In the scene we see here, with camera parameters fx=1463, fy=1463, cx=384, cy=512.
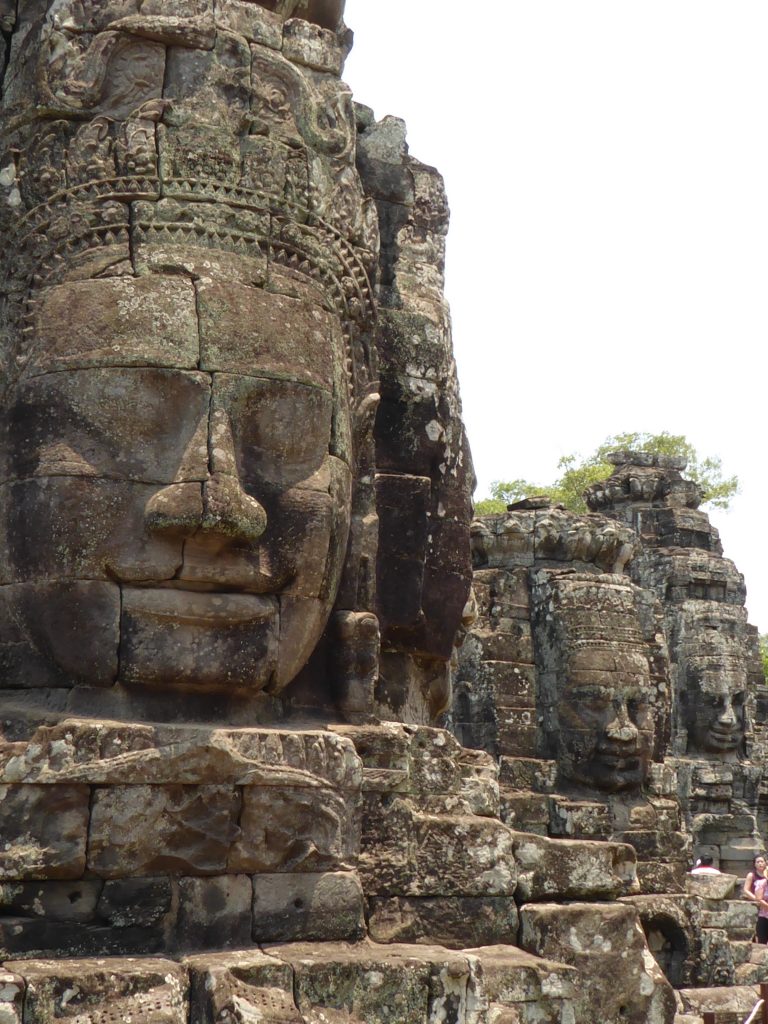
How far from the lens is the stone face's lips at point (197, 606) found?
5.54m

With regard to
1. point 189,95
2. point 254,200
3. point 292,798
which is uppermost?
point 189,95

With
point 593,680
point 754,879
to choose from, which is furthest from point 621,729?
point 754,879

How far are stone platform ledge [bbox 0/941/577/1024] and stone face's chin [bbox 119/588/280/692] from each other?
39.9 inches

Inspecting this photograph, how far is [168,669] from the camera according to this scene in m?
5.51

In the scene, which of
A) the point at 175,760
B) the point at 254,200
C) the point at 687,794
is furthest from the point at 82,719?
the point at 687,794

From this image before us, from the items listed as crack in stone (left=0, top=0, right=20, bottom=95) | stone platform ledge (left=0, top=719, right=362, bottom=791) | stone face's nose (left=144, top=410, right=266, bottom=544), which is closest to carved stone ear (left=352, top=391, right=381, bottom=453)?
stone face's nose (left=144, top=410, right=266, bottom=544)

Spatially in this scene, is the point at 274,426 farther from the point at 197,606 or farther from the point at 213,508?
the point at 197,606

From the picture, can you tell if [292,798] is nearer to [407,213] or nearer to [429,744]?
[429,744]

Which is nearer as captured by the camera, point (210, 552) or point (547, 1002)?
point (210, 552)

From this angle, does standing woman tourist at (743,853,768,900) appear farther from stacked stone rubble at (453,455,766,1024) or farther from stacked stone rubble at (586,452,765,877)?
stacked stone rubble at (586,452,765,877)

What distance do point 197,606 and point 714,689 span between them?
18249mm

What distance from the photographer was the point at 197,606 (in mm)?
5598

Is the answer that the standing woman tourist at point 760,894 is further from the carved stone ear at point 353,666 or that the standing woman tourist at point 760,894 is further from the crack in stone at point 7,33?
the crack in stone at point 7,33

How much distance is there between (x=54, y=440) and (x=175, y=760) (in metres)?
1.34
